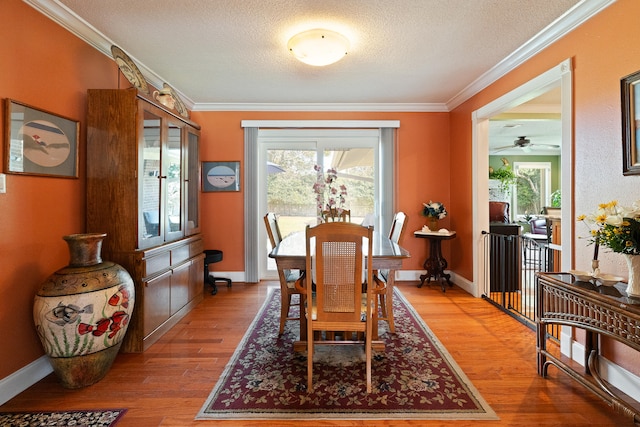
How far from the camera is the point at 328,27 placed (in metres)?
2.47

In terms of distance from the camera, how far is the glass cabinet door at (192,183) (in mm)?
3484

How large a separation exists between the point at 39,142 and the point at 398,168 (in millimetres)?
3911

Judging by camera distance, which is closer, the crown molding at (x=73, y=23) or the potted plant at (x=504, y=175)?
the crown molding at (x=73, y=23)

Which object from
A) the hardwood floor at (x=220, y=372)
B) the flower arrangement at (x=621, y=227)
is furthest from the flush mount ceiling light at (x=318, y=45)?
the hardwood floor at (x=220, y=372)

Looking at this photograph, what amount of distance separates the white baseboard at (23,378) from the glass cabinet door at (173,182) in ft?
4.09

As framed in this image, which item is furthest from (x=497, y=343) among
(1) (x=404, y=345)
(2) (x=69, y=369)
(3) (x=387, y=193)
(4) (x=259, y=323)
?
(2) (x=69, y=369)

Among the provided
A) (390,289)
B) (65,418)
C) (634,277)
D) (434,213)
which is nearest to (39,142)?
(65,418)

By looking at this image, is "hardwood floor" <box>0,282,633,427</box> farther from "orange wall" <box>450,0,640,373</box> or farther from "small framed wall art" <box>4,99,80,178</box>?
"small framed wall art" <box>4,99,80,178</box>

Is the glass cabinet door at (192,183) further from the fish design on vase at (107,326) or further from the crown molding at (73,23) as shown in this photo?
the fish design on vase at (107,326)

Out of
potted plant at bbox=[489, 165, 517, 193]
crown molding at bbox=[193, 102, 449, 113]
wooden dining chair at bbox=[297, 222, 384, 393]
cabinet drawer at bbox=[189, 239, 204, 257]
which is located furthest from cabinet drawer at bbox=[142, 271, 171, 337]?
potted plant at bbox=[489, 165, 517, 193]

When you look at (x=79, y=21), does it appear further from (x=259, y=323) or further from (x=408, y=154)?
(x=408, y=154)

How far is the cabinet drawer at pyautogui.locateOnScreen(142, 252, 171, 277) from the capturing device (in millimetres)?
2539

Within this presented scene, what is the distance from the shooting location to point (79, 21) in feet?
7.79

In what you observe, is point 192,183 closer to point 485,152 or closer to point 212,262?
point 212,262
